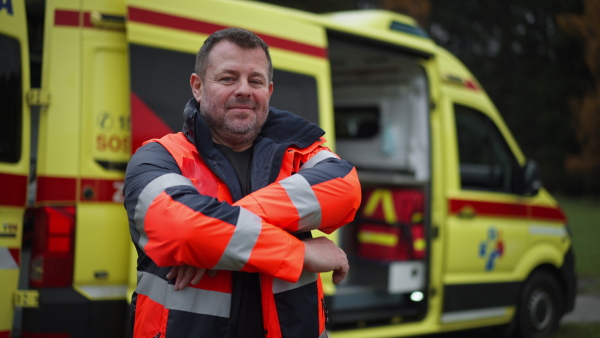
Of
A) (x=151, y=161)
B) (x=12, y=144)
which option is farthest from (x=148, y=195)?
(x=12, y=144)

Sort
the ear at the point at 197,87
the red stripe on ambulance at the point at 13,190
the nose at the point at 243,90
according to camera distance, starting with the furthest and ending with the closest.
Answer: the red stripe on ambulance at the point at 13,190 → the ear at the point at 197,87 → the nose at the point at 243,90

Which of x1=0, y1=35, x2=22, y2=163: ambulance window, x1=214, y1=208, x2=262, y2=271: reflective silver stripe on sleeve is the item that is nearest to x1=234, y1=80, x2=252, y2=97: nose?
x1=214, y1=208, x2=262, y2=271: reflective silver stripe on sleeve

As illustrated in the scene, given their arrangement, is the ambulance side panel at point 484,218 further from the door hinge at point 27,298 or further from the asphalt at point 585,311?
the door hinge at point 27,298

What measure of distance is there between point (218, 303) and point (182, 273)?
129 mm

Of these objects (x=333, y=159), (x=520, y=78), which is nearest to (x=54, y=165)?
(x=333, y=159)

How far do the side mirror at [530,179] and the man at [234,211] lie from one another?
3677mm

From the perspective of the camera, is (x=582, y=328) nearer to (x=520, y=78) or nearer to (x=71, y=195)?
(x=71, y=195)

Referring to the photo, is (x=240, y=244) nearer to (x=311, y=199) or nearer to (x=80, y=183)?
(x=311, y=199)

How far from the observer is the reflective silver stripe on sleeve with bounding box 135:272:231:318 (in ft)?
5.70

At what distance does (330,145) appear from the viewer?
4.00m

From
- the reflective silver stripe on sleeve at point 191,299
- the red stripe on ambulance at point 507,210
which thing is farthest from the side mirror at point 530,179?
the reflective silver stripe on sleeve at point 191,299

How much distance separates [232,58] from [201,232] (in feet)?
1.78

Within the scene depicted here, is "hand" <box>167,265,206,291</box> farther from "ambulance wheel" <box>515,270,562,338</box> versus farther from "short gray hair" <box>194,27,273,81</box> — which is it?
"ambulance wheel" <box>515,270,562,338</box>

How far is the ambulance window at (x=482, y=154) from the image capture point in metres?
5.22
